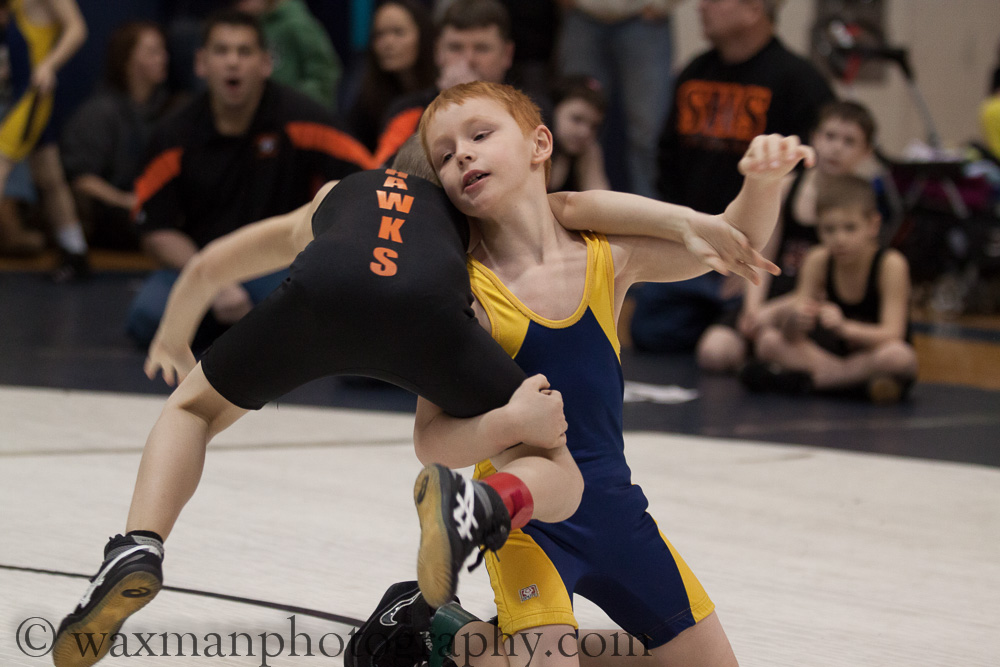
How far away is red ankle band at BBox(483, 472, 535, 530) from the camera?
1.28 m

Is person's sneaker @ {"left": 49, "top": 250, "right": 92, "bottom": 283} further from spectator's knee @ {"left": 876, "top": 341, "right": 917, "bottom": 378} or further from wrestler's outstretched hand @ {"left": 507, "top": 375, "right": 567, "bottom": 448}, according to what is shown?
wrestler's outstretched hand @ {"left": 507, "top": 375, "right": 567, "bottom": 448}

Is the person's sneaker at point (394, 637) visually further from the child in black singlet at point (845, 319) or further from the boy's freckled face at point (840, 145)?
the boy's freckled face at point (840, 145)

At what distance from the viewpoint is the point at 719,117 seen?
174 inches

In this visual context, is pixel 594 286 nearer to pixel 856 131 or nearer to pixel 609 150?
pixel 856 131

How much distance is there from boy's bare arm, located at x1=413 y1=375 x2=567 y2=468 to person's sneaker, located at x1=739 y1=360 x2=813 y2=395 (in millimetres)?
2582

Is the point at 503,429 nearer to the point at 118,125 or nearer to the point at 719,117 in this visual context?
the point at 719,117

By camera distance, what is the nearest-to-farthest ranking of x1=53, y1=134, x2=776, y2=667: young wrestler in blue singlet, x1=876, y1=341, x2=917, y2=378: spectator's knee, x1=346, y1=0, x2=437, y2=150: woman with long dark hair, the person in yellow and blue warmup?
x1=53, y1=134, x2=776, y2=667: young wrestler in blue singlet, x1=876, y1=341, x2=917, y2=378: spectator's knee, x1=346, y1=0, x2=437, y2=150: woman with long dark hair, the person in yellow and blue warmup

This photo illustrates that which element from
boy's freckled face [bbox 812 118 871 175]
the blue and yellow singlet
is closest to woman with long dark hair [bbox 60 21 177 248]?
boy's freckled face [bbox 812 118 871 175]

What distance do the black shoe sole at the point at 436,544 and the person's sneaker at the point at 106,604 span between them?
0.32 m

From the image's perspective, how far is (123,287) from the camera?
5746 mm

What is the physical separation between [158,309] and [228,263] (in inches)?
102

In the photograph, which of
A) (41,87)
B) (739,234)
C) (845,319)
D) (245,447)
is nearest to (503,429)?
(739,234)

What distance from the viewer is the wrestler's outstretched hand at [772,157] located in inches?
54.3

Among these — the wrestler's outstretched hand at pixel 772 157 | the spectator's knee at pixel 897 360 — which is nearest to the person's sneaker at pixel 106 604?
the wrestler's outstretched hand at pixel 772 157
